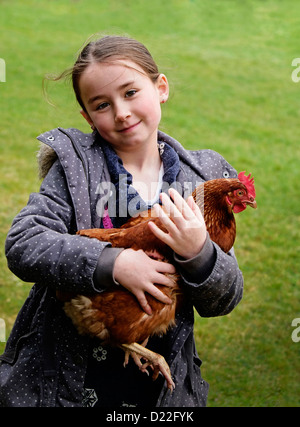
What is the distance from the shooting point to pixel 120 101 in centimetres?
156

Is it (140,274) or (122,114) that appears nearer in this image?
(140,274)

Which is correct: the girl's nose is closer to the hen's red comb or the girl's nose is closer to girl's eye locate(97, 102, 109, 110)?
girl's eye locate(97, 102, 109, 110)

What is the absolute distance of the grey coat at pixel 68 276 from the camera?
1387 millimetres

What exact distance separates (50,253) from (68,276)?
0.08m

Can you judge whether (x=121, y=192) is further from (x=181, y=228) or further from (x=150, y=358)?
(x=150, y=358)

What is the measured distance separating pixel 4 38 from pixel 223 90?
398cm

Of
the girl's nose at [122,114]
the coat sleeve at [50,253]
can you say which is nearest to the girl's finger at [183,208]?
the coat sleeve at [50,253]

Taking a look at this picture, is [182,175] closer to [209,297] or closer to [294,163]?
[209,297]

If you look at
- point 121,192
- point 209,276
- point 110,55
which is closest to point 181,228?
point 209,276

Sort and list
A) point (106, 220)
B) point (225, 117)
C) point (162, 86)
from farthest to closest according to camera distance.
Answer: point (225, 117) < point (162, 86) < point (106, 220)

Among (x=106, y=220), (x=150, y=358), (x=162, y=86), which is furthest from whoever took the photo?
(x=162, y=86)

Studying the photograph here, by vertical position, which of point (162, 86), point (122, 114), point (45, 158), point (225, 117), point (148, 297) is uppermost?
point (225, 117)

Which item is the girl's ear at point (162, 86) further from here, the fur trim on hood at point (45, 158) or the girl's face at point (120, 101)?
the fur trim on hood at point (45, 158)

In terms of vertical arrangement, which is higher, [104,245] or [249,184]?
[249,184]
